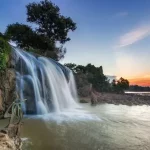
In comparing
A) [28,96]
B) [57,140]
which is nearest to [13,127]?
[57,140]

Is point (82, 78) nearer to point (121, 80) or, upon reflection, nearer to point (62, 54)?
point (62, 54)

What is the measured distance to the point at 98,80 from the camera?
1378 inches

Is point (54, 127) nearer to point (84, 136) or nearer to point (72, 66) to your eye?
point (84, 136)

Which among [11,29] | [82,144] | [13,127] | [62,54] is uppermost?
[11,29]

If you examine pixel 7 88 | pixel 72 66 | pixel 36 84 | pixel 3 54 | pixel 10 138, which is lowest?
pixel 10 138

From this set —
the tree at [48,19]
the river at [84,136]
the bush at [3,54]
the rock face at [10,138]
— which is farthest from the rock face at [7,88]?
the tree at [48,19]

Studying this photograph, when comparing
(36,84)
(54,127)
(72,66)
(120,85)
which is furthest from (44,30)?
(54,127)

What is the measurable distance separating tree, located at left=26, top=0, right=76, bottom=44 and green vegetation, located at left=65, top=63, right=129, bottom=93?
5.19m

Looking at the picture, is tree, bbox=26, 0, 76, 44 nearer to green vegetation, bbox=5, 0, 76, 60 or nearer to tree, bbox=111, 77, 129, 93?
green vegetation, bbox=5, 0, 76, 60

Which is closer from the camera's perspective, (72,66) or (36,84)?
(36,84)

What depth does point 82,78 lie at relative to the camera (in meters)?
30.3

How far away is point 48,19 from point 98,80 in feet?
35.0

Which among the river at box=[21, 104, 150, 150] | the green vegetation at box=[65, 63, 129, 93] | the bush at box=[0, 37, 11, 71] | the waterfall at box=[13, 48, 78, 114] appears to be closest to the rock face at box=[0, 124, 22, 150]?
the river at box=[21, 104, 150, 150]

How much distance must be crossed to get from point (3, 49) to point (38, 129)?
5064 millimetres
